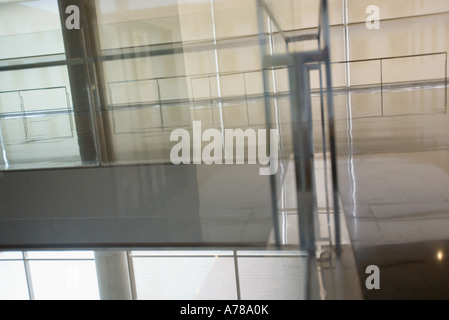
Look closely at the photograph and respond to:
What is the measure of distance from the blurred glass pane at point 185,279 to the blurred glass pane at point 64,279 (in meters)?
0.13

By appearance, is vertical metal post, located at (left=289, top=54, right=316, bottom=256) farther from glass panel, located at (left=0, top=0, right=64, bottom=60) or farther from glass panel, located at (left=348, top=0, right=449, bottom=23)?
glass panel, located at (left=348, top=0, right=449, bottom=23)

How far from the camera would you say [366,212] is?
54.4 inches

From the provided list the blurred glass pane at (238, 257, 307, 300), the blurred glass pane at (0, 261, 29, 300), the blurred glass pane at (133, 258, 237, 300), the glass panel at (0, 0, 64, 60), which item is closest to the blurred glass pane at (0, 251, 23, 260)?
the blurred glass pane at (0, 261, 29, 300)

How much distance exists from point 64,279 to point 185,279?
0.37 metres

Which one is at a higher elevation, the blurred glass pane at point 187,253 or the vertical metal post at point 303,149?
the vertical metal post at point 303,149

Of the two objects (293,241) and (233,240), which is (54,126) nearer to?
(233,240)

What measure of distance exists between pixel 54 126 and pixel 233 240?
1521 millimetres

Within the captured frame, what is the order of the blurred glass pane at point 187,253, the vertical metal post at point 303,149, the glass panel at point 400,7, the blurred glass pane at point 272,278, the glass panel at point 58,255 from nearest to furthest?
the blurred glass pane at point 272,278 → the vertical metal post at point 303,149 → the blurred glass pane at point 187,253 → the glass panel at point 58,255 → the glass panel at point 400,7

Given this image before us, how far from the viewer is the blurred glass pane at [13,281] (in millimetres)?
1119

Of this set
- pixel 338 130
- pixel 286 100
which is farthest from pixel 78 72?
pixel 338 130

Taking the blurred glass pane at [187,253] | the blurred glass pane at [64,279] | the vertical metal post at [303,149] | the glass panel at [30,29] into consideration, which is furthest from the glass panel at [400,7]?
the blurred glass pane at [64,279]

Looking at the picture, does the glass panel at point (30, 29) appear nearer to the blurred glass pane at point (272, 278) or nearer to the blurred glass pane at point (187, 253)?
the blurred glass pane at point (187, 253)

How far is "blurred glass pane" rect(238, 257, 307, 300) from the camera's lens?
912mm

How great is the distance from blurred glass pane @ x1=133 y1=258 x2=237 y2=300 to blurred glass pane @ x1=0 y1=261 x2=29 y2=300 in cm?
29
